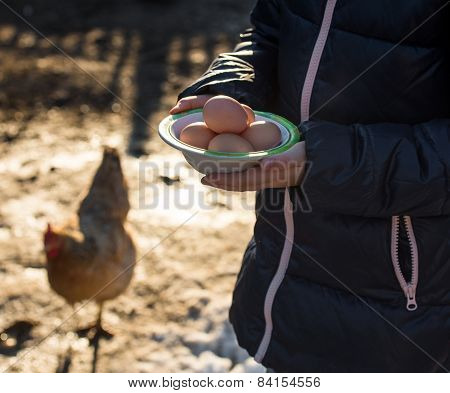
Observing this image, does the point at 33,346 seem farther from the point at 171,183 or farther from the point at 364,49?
the point at 364,49

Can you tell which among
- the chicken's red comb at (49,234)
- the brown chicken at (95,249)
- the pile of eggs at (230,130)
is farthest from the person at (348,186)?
the chicken's red comb at (49,234)

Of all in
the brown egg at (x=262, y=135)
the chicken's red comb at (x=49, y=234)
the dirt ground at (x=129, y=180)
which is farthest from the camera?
the dirt ground at (x=129, y=180)

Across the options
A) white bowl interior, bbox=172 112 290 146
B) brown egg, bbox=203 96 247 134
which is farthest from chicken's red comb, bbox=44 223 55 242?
brown egg, bbox=203 96 247 134

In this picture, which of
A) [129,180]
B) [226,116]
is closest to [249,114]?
[226,116]

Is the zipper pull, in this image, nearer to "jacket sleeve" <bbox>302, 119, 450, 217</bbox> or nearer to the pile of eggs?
"jacket sleeve" <bbox>302, 119, 450, 217</bbox>

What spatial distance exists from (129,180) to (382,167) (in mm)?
3242

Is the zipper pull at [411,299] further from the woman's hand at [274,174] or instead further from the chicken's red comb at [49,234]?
the chicken's red comb at [49,234]

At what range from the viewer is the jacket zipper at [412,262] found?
1.53 m

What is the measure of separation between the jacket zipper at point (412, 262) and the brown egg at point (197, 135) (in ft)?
1.79

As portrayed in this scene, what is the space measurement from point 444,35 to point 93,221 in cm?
218

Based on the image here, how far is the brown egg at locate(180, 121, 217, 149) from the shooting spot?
1604 millimetres

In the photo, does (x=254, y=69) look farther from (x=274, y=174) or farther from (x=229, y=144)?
(x=274, y=174)


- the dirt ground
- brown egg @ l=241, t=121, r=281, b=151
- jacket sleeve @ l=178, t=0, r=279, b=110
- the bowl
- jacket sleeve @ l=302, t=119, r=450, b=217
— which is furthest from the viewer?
the dirt ground

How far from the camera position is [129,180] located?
173 inches
